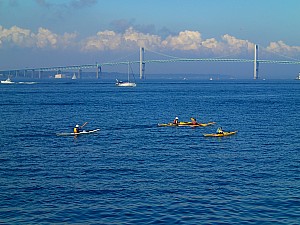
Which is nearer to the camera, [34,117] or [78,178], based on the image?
[78,178]

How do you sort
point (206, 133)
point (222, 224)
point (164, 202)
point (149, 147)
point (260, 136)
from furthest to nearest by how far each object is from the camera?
point (206, 133) < point (260, 136) < point (149, 147) < point (164, 202) < point (222, 224)

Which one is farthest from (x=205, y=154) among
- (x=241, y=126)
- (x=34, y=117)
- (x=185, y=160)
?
(x=34, y=117)

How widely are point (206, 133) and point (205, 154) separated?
44.9 ft

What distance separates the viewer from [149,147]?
1672 inches

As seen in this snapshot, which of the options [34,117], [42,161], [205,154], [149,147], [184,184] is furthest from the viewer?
[34,117]

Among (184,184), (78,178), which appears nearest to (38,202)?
(78,178)

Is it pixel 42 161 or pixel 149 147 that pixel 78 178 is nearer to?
pixel 42 161

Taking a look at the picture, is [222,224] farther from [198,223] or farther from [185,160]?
[185,160]

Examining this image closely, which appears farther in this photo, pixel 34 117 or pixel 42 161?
pixel 34 117

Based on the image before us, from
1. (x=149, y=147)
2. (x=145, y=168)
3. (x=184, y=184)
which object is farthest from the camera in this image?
(x=149, y=147)

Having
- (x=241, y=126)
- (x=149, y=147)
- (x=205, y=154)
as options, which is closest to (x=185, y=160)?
(x=205, y=154)

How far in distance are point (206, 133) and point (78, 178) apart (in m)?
24.6

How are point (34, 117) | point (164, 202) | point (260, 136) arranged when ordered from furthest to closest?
point (34, 117) < point (260, 136) < point (164, 202)

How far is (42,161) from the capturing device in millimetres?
36281
